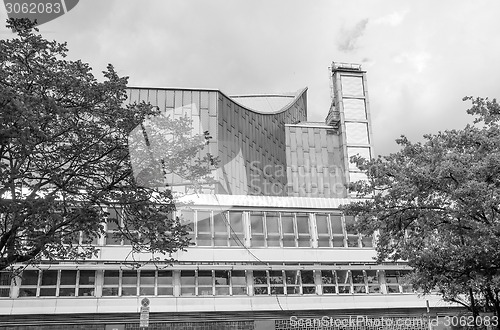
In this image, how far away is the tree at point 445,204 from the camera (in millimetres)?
12836

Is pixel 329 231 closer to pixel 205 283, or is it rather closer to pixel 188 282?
pixel 205 283

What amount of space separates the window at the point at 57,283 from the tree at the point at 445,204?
40.1ft

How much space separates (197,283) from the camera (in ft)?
74.2

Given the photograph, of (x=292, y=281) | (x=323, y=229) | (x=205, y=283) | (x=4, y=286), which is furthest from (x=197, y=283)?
(x=4, y=286)

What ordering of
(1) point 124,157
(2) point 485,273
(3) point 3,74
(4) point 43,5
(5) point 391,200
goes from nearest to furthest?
1. (3) point 3,74
2. (4) point 43,5
3. (1) point 124,157
4. (2) point 485,273
5. (5) point 391,200

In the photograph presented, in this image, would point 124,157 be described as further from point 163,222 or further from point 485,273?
point 485,273

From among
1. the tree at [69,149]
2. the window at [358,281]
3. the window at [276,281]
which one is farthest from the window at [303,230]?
the tree at [69,149]

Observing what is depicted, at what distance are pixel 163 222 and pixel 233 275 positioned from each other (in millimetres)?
12350

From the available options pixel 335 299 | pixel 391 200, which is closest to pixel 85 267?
pixel 335 299

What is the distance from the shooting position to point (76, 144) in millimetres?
10812

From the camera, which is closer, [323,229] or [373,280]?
[373,280]

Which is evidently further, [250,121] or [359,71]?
[359,71]

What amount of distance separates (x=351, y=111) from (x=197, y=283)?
45575mm

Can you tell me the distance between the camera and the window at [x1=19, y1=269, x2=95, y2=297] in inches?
831
